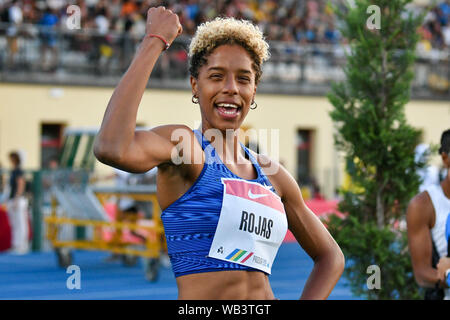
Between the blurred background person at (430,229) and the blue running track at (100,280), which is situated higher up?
the blurred background person at (430,229)

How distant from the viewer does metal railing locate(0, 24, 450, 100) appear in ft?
72.3

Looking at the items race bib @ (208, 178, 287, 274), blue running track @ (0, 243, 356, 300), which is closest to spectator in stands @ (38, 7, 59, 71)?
blue running track @ (0, 243, 356, 300)

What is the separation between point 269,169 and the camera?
332cm

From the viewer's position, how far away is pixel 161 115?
81.9 ft

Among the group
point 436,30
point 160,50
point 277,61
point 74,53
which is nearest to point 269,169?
point 160,50

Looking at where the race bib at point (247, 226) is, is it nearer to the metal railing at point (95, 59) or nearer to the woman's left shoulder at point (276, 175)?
the woman's left shoulder at point (276, 175)

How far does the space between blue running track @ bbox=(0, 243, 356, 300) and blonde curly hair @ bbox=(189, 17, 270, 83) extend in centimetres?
607

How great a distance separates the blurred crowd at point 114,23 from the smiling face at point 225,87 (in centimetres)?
1669

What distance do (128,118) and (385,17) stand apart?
16.8 feet

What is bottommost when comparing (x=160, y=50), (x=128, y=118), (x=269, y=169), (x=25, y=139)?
(x=25, y=139)

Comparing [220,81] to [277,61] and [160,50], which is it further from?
[277,61]

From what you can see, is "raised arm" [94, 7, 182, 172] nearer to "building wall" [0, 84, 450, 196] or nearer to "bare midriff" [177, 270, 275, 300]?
"bare midriff" [177, 270, 275, 300]

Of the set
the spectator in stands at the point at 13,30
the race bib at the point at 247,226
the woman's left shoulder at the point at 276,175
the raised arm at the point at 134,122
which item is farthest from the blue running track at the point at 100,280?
the spectator in stands at the point at 13,30

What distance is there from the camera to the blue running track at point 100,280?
36.0 feet
